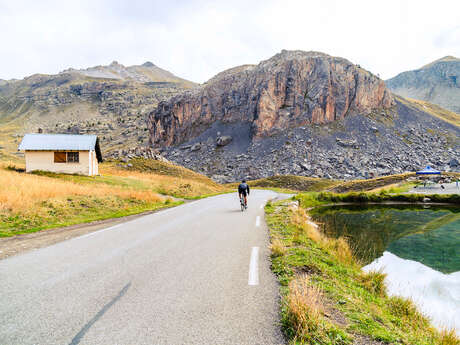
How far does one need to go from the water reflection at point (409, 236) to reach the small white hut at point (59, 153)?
28.2 m

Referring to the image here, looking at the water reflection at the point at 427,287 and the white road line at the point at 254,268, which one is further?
the water reflection at the point at 427,287

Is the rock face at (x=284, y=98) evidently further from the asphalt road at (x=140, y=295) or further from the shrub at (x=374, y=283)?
the asphalt road at (x=140, y=295)

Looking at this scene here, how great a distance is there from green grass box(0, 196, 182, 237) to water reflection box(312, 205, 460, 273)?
39.1 feet

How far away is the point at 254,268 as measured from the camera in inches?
216

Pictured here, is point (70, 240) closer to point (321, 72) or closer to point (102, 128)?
point (321, 72)

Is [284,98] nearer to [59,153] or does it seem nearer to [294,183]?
[294,183]

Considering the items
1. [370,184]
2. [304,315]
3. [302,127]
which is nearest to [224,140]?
[302,127]

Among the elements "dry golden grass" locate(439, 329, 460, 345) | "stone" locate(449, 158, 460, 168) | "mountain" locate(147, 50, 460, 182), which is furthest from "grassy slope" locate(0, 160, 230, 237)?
"stone" locate(449, 158, 460, 168)

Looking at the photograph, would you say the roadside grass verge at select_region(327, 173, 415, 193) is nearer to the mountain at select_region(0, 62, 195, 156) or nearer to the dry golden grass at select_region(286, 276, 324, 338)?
the dry golden grass at select_region(286, 276, 324, 338)

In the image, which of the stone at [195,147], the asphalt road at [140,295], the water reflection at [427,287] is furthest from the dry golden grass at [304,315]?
the stone at [195,147]

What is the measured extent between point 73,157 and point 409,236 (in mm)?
33434

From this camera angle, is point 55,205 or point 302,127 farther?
point 302,127

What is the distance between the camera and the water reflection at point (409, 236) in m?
10.7

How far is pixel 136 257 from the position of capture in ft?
20.5
